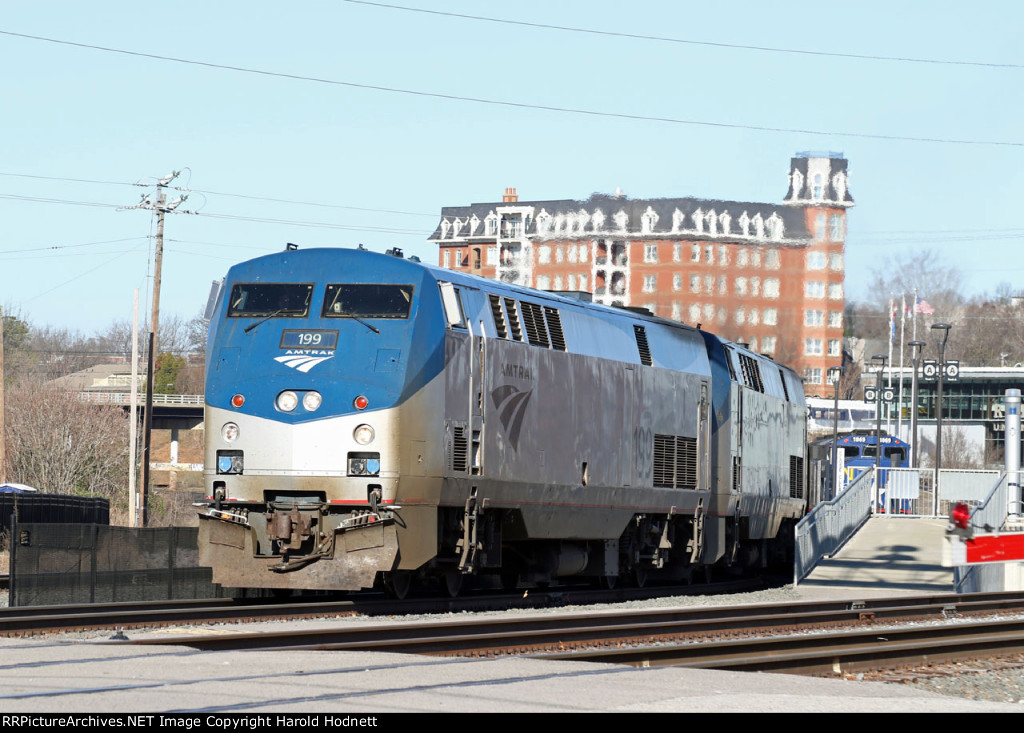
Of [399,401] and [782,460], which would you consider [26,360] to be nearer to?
[782,460]

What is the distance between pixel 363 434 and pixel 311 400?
85 cm

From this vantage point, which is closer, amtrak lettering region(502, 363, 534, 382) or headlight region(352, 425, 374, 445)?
headlight region(352, 425, 374, 445)

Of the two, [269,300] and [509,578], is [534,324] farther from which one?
[509,578]

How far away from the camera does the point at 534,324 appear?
20984 millimetres

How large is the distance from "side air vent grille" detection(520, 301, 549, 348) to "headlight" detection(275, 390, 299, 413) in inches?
166

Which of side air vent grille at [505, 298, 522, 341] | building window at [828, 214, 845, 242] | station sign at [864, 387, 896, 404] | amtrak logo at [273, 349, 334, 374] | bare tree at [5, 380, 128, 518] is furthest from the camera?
building window at [828, 214, 845, 242]

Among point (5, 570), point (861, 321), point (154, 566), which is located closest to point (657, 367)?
point (154, 566)

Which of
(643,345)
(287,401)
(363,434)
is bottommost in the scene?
(363,434)

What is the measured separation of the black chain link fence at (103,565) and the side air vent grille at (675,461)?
797 cm

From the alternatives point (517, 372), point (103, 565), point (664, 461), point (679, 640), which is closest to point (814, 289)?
point (664, 461)

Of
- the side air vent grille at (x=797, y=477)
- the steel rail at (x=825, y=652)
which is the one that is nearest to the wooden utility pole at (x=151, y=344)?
the side air vent grille at (x=797, y=477)

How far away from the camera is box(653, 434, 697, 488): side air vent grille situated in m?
24.7

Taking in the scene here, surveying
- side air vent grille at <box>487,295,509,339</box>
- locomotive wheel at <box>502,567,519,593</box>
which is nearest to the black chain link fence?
locomotive wheel at <box>502,567,519,593</box>

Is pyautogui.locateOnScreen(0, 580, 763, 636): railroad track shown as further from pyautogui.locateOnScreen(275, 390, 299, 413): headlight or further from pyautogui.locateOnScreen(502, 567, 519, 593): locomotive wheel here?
pyautogui.locateOnScreen(275, 390, 299, 413): headlight
